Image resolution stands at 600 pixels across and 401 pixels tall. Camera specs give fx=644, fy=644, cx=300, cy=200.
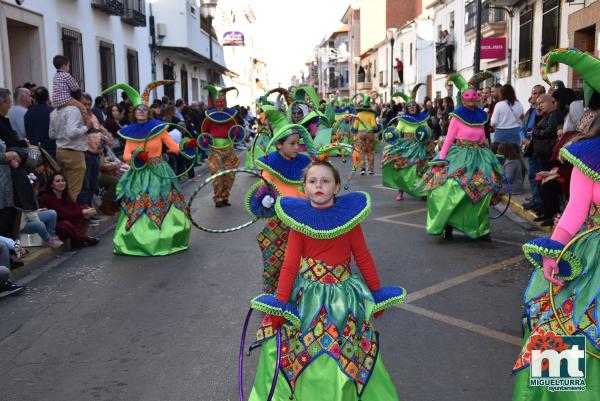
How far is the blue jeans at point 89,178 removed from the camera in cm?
933

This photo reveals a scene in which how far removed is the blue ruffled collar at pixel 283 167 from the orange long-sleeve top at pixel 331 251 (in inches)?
66.4

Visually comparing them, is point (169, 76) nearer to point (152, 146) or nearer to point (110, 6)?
point (110, 6)

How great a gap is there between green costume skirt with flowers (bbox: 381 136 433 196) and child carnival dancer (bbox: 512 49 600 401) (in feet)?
26.4

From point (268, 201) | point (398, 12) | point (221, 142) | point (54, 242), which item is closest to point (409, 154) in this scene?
point (221, 142)

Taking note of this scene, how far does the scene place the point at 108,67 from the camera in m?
18.2

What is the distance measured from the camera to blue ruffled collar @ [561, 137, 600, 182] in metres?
3.01

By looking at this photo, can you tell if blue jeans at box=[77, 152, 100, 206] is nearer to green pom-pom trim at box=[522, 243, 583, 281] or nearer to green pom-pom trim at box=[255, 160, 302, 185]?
green pom-pom trim at box=[255, 160, 302, 185]

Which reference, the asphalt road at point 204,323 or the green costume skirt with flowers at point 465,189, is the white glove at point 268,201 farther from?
the green costume skirt with flowers at point 465,189

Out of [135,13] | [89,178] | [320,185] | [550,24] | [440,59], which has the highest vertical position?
[135,13]

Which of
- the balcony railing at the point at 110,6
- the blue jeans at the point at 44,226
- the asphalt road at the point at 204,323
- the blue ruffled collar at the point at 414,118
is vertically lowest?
the asphalt road at the point at 204,323

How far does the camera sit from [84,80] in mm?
15750

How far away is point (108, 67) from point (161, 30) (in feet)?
18.4

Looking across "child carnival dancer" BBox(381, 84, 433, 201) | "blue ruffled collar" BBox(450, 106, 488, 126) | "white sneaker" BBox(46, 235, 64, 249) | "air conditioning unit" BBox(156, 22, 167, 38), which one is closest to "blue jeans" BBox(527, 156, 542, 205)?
"child carnival dancer" BBox(381, 84, 433, 201)

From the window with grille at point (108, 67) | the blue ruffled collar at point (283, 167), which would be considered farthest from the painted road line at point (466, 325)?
the window with grille at point (108, 67)
